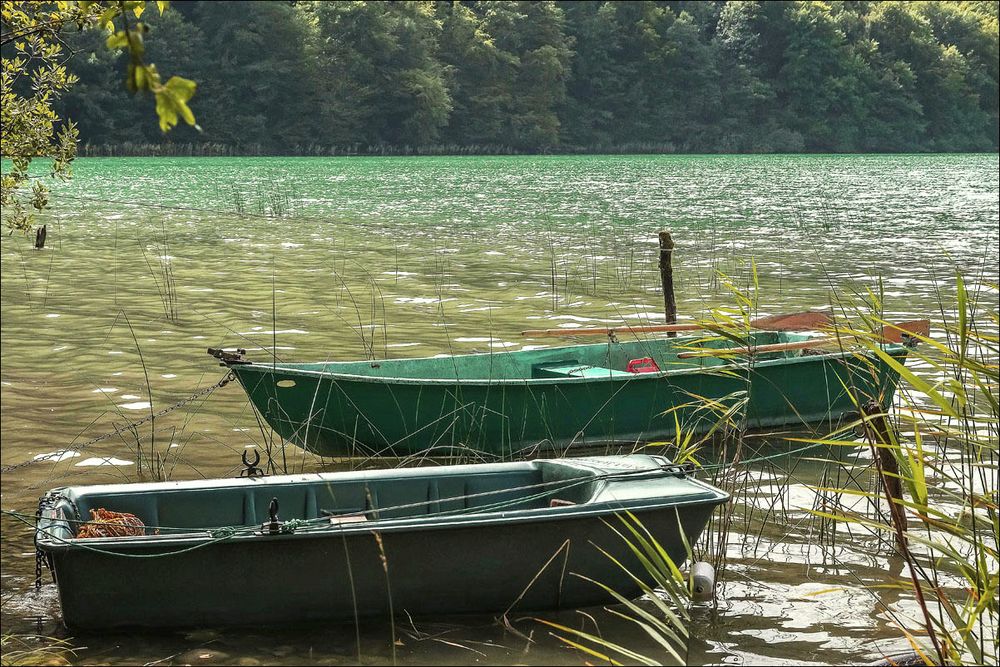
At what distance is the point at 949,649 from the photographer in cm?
334

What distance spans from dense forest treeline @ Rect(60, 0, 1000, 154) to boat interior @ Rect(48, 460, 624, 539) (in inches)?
2323

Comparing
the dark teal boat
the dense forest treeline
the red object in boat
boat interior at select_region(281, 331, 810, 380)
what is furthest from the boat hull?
the dense forest treeline

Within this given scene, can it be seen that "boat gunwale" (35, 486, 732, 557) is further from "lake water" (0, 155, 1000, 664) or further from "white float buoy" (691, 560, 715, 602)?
"lake water" (0, 155, 1000, 664)

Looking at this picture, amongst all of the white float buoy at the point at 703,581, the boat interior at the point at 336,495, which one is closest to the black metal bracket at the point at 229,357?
the boat interior at the point at 336,495

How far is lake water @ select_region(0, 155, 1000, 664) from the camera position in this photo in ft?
17.8

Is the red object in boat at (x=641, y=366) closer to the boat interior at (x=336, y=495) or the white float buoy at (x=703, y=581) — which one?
the boat interior at (x=336, y=495)

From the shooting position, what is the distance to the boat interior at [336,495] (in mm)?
5676

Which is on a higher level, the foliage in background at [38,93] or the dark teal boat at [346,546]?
the foliage in background at [38,93]

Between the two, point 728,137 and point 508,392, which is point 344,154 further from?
point 508,392

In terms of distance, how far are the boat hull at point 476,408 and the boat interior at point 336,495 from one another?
130 centimetres

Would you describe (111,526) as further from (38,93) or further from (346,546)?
(38,93)

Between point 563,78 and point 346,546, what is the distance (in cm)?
8175

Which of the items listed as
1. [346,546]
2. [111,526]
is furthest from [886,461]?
[111,526]

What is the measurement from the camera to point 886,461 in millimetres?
5242
